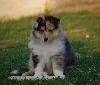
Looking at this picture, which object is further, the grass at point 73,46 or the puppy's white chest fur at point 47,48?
the puppy's white chest fur at point 47,48

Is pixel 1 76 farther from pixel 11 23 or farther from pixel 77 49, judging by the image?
pixel 11 23

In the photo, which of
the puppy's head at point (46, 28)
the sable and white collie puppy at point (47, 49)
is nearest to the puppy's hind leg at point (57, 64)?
the sable and white collie puppy at point (47, 49)

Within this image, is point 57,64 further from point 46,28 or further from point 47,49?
point 46,28

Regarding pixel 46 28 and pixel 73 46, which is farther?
pixel 73 46

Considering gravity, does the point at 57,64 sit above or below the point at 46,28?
below

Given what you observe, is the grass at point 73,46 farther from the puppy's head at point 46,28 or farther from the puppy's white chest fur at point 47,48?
the puppy's head at point 46,28

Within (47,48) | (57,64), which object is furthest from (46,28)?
(57,64)
